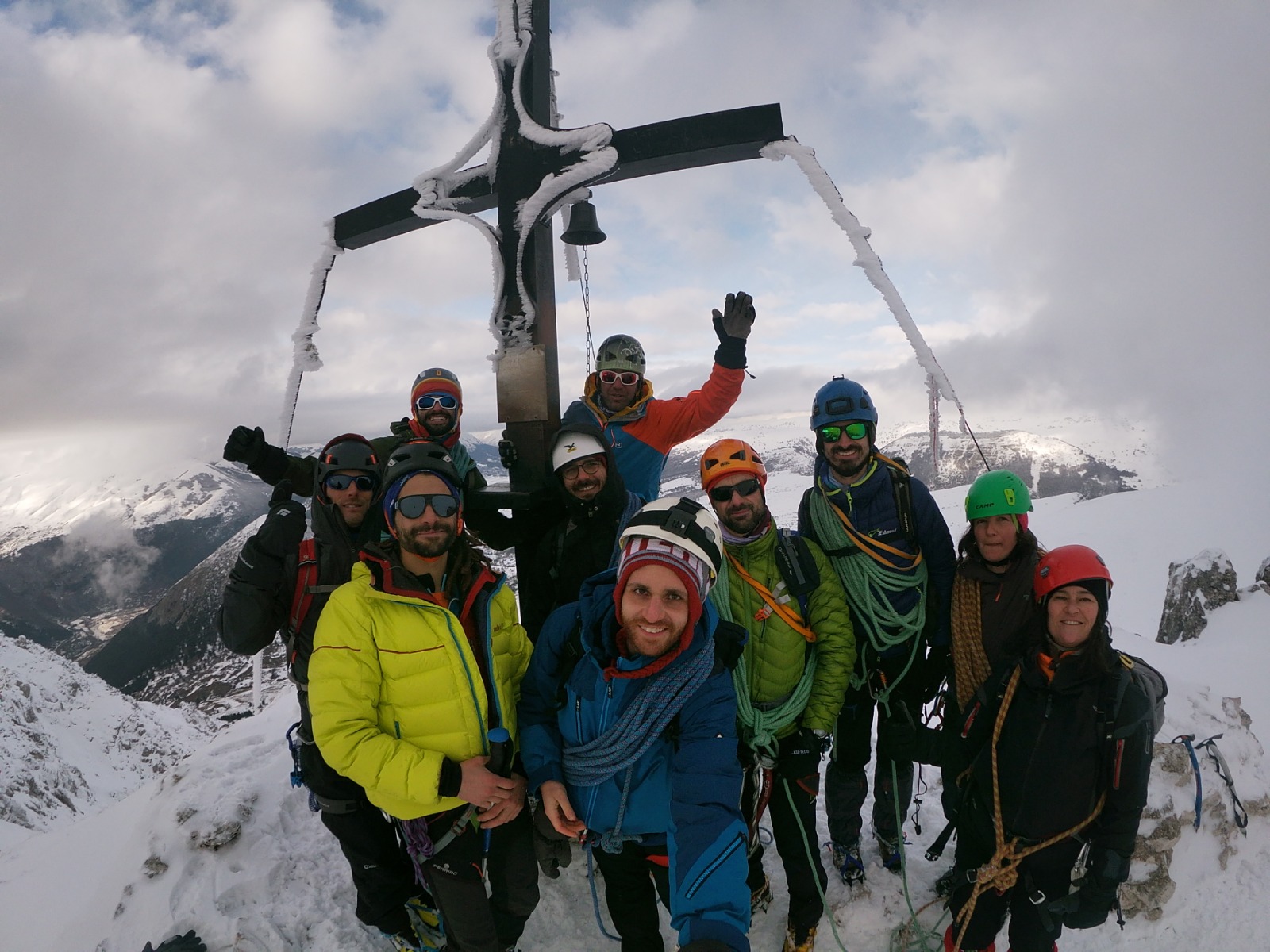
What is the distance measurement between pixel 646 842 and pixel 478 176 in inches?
177

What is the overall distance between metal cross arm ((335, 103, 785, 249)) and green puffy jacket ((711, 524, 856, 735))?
2.54 meters

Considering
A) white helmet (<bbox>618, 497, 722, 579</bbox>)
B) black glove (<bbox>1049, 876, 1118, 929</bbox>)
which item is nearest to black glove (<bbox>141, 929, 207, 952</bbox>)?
white helmet (<bbox>618, 497, 722, 579</bbox>)

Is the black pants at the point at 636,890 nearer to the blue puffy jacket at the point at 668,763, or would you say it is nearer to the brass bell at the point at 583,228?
the blue puffy jacket at the point at 668,763

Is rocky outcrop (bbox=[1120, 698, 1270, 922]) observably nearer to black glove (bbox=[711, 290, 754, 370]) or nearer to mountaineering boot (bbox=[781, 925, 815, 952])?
mountaineering boot (bbox=[781, 925, 815, 952])

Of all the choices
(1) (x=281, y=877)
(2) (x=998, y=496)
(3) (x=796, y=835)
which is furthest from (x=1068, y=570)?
(1) (x=281, y=877)

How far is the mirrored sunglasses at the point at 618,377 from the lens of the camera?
440cm

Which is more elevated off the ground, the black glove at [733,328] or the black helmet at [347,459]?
the black glove at [733,328]

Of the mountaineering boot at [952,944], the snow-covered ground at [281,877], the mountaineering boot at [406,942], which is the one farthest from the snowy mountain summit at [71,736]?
the mountaineering boot at [952,944]

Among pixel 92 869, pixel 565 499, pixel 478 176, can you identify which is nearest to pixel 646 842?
pixel 565 499

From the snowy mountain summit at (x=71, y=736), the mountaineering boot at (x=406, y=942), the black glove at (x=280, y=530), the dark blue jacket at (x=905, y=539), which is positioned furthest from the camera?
the snowy mountain summit at (x=71, y=736)

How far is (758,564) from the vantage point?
133 inches

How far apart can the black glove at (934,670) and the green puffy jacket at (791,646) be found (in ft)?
3.02

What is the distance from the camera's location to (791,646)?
327 cm

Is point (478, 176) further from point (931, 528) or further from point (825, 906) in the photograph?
point (825, 906)
